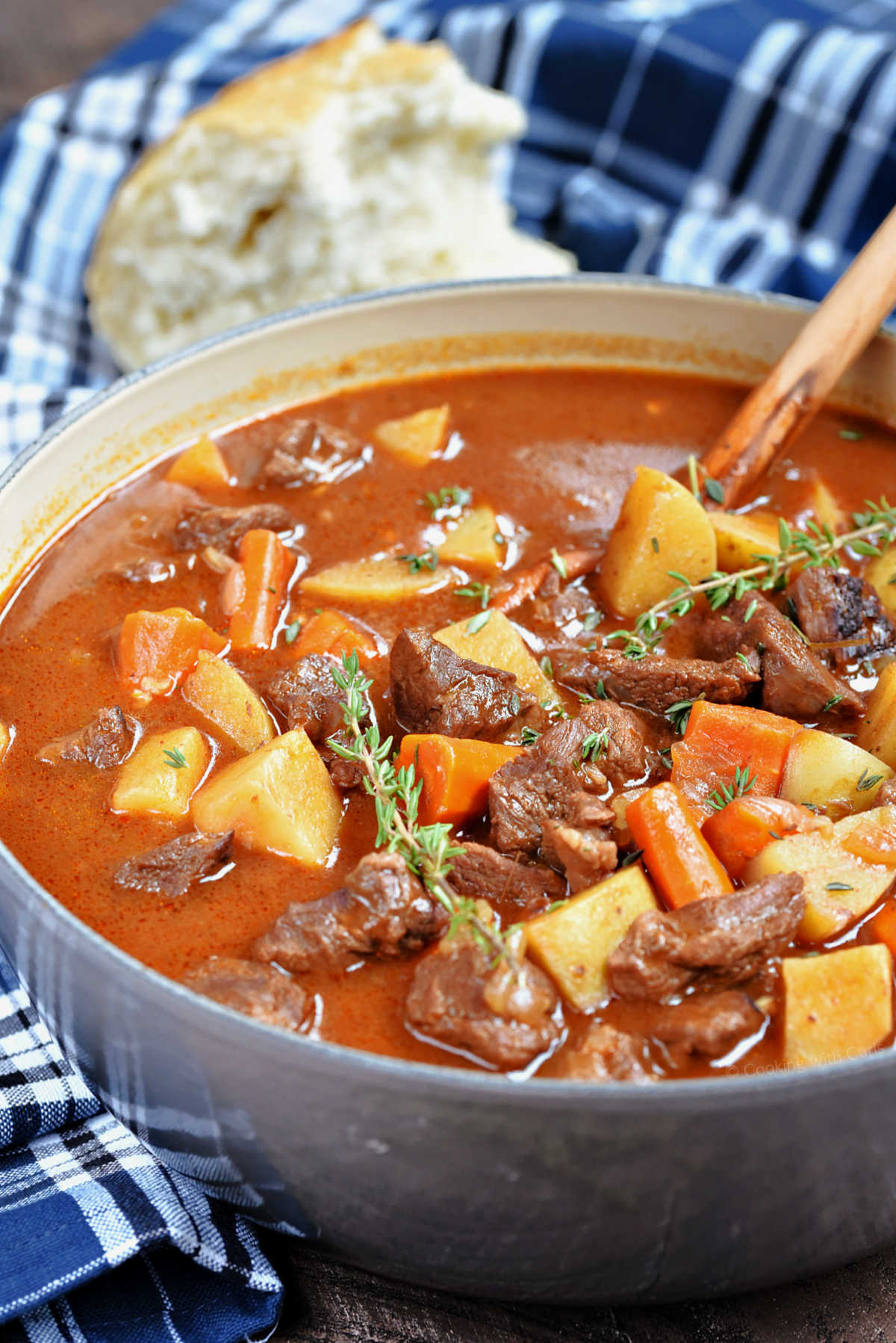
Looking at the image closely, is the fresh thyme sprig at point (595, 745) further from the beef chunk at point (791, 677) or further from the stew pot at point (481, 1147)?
the stew pot at point (481, 1147)

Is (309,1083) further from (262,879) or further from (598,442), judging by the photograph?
(598,442)

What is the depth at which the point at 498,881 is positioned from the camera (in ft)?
7.98

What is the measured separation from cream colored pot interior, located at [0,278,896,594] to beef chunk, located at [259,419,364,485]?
22 cm

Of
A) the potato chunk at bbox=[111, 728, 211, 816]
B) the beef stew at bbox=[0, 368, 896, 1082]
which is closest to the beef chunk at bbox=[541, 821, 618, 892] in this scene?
the beef stew at bbox=[0, 368, 896, 1082]

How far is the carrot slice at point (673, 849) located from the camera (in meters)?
2.42

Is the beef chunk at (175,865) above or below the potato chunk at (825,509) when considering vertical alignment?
below

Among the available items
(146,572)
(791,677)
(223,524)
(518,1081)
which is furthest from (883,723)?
(146,572)

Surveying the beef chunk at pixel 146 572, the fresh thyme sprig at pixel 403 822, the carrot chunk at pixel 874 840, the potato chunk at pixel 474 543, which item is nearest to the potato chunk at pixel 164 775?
→ the fresh thyme sprig at pixel 403 822

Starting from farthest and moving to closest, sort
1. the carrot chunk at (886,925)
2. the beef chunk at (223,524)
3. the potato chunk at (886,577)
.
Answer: the beef chunk at (223,524), the potato chunk at (886,577), the carrot chunk at (886,925)

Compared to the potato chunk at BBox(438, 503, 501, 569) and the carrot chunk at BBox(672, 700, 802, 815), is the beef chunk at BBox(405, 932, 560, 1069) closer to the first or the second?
the carrot chunk at BBox(672, 700, 802, 815)

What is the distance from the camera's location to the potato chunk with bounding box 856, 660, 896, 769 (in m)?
2.72


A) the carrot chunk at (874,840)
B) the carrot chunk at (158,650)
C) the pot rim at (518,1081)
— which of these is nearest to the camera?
the pot rim at (518,1081)

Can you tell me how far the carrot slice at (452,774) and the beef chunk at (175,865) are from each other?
37cm

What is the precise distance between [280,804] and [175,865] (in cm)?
21
